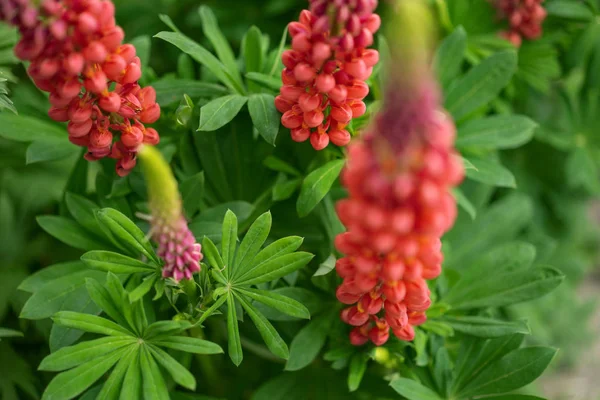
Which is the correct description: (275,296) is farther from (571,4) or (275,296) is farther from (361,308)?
(571,4)

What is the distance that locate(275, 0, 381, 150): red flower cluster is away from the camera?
106cm

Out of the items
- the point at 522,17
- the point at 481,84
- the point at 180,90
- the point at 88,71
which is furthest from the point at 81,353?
the point at 522,17

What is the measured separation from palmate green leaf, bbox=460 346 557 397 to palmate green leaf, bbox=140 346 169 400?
0.65 metres

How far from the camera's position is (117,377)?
1.14 meters

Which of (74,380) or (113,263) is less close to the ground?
(113,263)

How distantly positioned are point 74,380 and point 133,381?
98mm

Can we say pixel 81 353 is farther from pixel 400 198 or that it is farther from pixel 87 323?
pixel 400 198

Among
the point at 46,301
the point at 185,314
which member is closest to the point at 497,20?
the point at 185,314

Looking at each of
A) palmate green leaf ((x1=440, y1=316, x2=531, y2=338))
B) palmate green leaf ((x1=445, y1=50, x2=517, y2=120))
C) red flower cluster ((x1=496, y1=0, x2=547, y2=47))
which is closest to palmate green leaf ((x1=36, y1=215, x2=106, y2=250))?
palmate green leaf ((x1=440, y1=316, x2=531, y2=338))

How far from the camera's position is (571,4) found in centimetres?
184

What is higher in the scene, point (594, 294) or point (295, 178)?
point (295, 178)

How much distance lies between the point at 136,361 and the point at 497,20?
1.39 meters

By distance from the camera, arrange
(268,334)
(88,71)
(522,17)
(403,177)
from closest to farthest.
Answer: (403,177) < (88,71) < (268,334) < (522,17)

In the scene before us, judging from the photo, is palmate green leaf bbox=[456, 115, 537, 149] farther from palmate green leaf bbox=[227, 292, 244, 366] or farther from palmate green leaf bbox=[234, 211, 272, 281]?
palmate green leaf bbox=[227, 292, 244, 366]
